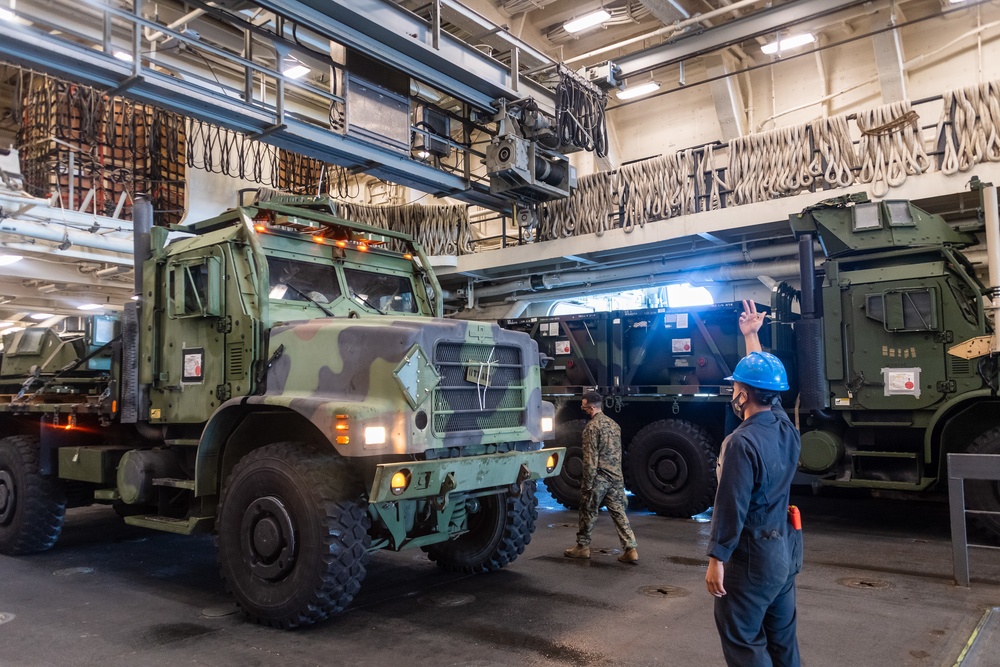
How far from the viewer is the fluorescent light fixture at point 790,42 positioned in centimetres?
1179

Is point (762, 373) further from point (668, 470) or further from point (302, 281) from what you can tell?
point (668, 470)

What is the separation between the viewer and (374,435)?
4.65 m

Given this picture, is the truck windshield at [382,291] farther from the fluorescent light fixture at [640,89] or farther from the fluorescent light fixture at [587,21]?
the fluorescent light fixture at [640,89]

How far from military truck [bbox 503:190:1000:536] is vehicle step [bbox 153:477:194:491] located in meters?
5.04

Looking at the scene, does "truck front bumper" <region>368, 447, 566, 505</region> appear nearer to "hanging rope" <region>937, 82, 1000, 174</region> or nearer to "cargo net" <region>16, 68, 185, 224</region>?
"hanging rope" <region>937, 82, 1000, 174</region>

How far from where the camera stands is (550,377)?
1073 cm

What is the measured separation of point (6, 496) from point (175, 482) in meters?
2.54

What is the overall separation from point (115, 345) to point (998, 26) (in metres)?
11.9

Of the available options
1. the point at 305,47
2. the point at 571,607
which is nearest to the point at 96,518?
the point at 305,47

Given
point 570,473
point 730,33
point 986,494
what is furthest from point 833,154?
point 570,473

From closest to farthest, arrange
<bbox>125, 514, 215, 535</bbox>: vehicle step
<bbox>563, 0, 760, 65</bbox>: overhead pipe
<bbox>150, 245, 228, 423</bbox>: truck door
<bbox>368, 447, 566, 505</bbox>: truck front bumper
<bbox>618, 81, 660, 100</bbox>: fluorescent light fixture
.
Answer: <bbox>368, 447, 566, 505</bbox>: truck front bumper
<bbox>125, 514, 215, 535</bbox>: vehicle step
<bbox>150, 245, 228, 423</bbox>: truck door
<bbox>563, 0, 760, 65</bbox>: overhead pipe
<bbox>618, 81, 660, 100</bbox>: fluorescent light fixture

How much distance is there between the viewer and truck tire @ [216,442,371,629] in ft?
15.6

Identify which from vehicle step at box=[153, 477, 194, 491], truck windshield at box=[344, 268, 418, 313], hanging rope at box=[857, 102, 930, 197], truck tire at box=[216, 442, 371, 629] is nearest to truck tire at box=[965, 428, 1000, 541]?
hanging rope at box=[857, 102, 930, 197]

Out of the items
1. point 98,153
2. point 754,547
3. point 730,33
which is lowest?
point 754,547
